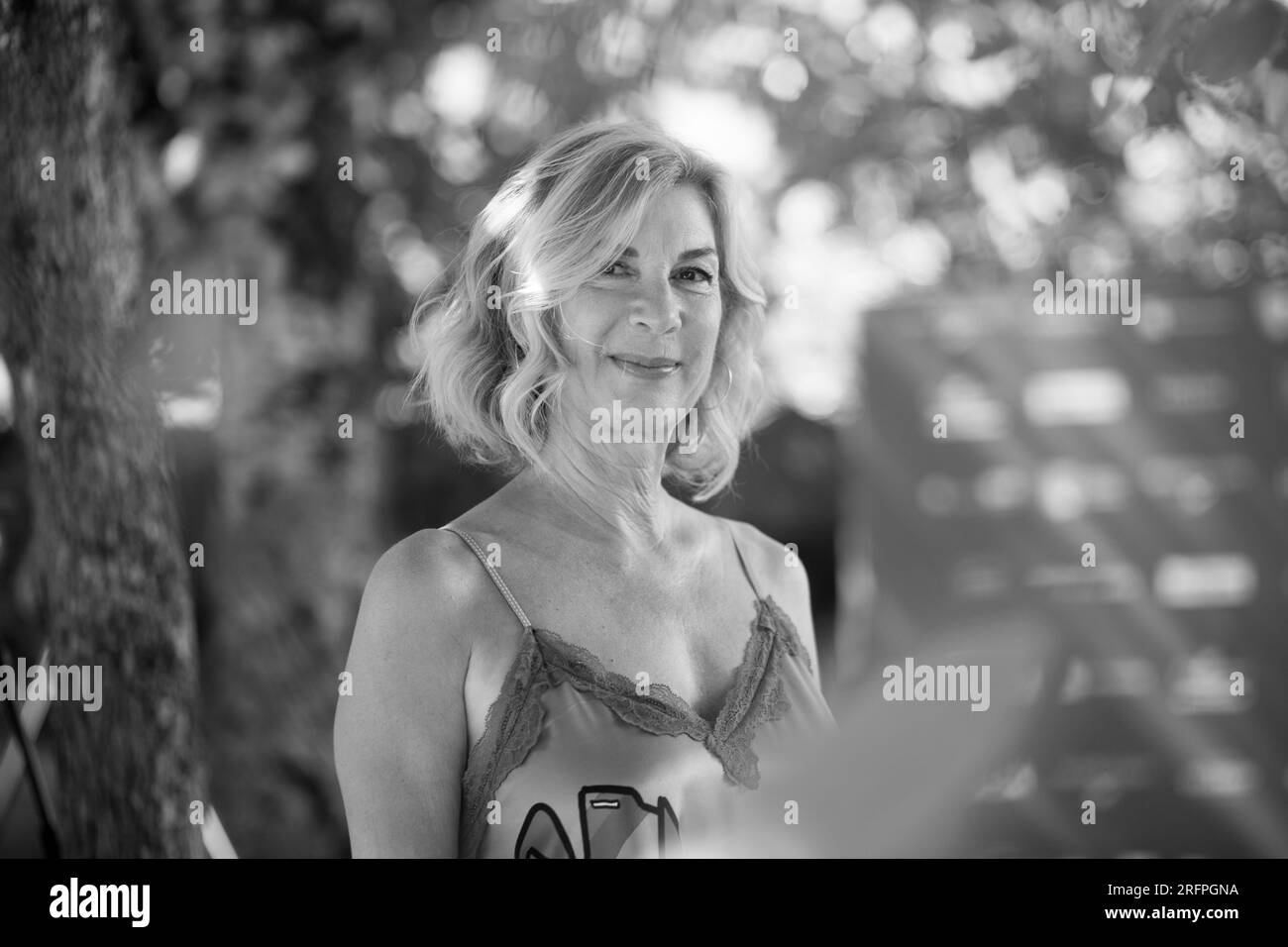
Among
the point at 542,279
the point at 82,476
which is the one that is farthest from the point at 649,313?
the point at 82,476

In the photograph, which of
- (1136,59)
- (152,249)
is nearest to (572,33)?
(152,249)

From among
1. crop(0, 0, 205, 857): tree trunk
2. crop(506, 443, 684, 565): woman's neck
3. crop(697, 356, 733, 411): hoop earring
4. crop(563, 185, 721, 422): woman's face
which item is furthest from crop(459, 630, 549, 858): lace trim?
crop(0, 0, 205, 857): tree trunk

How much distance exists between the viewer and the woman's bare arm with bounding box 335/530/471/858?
1.70 meters

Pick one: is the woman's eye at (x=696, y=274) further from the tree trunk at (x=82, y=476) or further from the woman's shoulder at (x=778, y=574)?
the tree trunk at (x=82, y=476)

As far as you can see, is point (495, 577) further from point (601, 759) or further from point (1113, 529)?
point (1113, 529)

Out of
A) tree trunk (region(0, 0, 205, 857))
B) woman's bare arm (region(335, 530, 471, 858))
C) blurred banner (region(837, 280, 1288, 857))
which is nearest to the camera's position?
woman's bare arm (region(335, 530, 471, 858))

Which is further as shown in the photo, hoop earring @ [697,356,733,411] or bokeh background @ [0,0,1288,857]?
bokeh background @ [0,0,1288,857]

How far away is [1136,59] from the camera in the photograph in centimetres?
215

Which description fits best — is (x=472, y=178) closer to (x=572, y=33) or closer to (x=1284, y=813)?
(x=572, y=33)

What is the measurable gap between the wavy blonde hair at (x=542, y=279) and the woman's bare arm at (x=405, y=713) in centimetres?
32

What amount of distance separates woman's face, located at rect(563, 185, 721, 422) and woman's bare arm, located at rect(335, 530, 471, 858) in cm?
40

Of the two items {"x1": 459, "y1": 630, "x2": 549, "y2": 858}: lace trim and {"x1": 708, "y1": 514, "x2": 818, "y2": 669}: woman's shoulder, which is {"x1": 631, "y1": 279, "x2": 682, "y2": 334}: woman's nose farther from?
{"x1": 459, "y1": 630, "x2": 549, "y2": 858}: lace trim

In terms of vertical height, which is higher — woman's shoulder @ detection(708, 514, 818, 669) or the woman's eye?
the woman's eye
